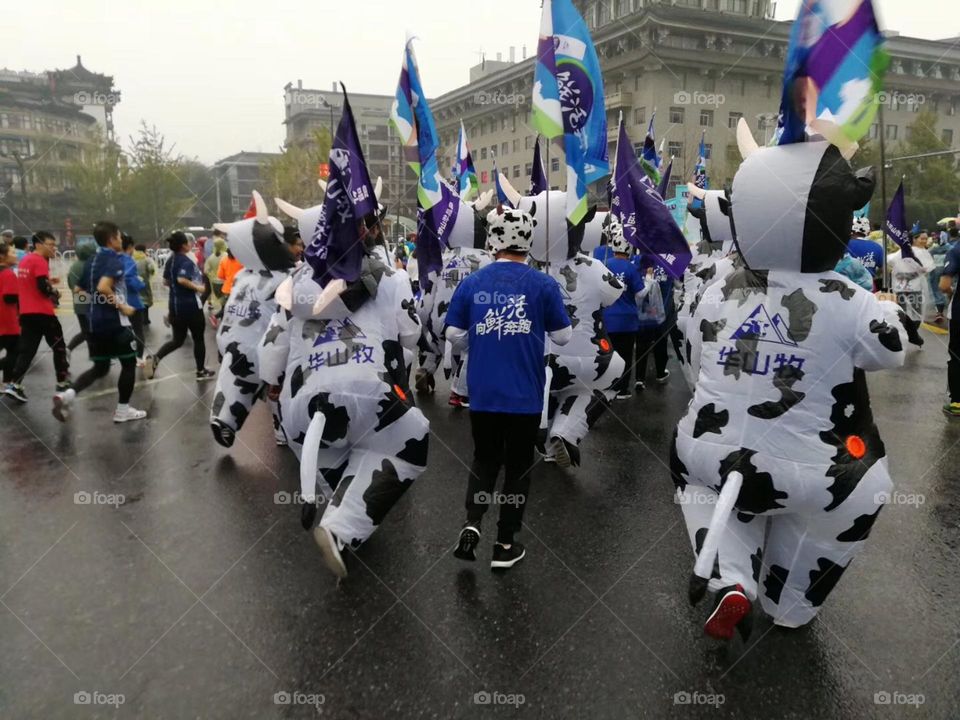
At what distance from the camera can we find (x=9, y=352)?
25.8 feet

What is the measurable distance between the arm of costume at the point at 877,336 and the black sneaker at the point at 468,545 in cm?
207

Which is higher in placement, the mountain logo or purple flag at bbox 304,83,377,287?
purple flag at bbox 304,83,377,287

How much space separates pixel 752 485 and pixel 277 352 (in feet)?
9.02

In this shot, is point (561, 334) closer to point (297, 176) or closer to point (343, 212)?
point (343, 212)

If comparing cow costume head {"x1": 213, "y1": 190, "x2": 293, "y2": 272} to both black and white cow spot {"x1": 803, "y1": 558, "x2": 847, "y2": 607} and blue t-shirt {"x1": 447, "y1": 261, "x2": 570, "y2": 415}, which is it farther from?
black and white cow spot {"x1": 803, "y1": 558, "x2": 847, "y2": 607}

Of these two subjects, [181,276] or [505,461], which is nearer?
[505,461]

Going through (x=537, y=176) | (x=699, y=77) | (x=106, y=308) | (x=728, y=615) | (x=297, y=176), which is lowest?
(x=728, y=615)

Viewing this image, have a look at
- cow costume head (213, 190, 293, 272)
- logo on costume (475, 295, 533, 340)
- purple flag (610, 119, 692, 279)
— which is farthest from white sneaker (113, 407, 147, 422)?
purple flag (610, 119, 692, 279)

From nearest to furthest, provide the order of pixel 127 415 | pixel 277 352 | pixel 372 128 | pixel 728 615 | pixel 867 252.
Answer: pixel 728 615, pixel 277 352, pixel 127 415, pixel 867 252, pixel 372 128

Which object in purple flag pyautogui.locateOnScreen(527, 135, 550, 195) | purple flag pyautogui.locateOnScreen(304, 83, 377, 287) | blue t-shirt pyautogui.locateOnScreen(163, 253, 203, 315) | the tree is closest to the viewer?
purple flag pyautogui.locateOnScreen(304, 83, 377, 287)

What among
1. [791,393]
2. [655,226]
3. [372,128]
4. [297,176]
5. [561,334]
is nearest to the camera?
[791,393]

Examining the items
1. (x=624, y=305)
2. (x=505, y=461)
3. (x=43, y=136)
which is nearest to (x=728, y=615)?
(x=505, y=461)

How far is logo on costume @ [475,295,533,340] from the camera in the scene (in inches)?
142

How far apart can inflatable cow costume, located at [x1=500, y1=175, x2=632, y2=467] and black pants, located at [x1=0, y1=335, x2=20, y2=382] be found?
20.2 feet
